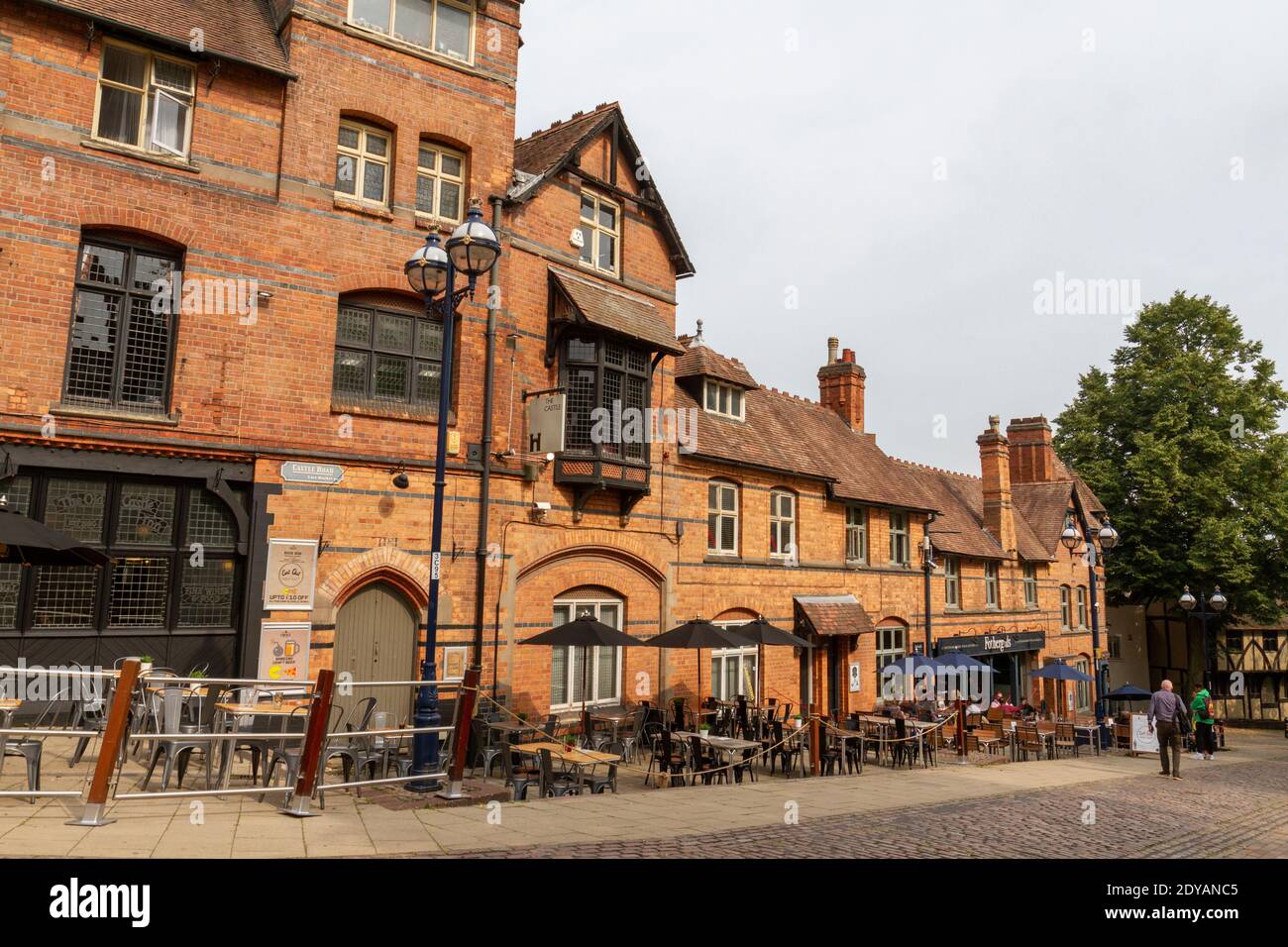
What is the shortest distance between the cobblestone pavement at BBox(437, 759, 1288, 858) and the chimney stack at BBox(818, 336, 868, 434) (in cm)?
1691

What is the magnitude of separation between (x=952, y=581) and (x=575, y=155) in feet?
65.8

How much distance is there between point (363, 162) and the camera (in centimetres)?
1526

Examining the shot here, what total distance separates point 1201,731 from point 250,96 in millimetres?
26406

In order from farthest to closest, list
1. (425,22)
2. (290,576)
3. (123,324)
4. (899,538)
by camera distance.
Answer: (899,538), (425,22), (290,576), (123,324)

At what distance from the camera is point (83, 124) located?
500 inches

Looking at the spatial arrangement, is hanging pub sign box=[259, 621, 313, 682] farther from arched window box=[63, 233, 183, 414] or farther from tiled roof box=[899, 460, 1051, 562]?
tiled roof box=[899, 460, 1051, 562]

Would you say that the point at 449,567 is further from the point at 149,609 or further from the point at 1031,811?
the point at 1031,811

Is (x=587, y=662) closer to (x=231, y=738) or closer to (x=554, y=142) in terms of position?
(x=231, y=738)

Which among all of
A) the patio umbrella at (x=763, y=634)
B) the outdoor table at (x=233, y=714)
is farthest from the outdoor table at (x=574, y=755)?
the patio umbrella at (x=763, y=634)

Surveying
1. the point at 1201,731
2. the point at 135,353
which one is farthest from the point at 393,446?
the point at 1201,731

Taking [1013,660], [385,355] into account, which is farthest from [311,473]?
[1013,660]

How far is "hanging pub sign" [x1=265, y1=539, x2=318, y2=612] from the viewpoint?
13.3 metres

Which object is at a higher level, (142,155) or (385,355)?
(142,155)

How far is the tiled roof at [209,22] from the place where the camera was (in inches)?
508
